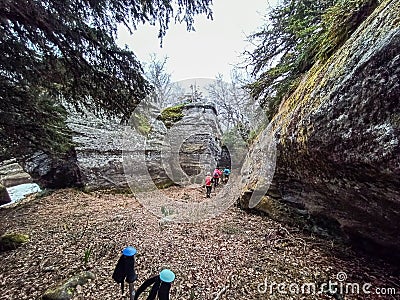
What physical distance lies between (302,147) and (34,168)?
24.5ft

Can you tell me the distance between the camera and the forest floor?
212cm

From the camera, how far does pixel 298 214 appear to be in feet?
11.6

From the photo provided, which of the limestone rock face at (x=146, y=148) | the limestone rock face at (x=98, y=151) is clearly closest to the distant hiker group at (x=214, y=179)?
the limestone rock face at (x=146, y=148)

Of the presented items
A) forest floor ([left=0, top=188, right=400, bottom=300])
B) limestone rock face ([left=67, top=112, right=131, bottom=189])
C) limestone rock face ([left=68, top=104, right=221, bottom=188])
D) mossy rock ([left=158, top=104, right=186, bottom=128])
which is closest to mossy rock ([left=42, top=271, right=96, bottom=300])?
forest floor ([left=0, top=188, right=400, bottom=300])

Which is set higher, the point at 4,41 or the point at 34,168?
the point at 4,41

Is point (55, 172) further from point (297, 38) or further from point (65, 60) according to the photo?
point (297, 38)

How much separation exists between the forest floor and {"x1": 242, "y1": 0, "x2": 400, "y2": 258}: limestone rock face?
1.85ft

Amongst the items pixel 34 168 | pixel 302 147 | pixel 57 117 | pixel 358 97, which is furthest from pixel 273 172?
pixel 34 168

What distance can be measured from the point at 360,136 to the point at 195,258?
2.40 m

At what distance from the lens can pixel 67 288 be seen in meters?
2.07

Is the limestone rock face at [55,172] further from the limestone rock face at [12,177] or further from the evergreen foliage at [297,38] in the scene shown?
the evergreen foliage at [297,38]

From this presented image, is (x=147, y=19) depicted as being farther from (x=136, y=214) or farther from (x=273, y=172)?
(x=136, y=214)

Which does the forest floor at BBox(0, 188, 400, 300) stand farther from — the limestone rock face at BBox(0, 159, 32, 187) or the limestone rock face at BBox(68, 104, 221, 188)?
the limestone rock face at BBox(0, 159, 32, 187)

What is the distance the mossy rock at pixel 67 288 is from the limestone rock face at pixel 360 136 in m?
2.92
